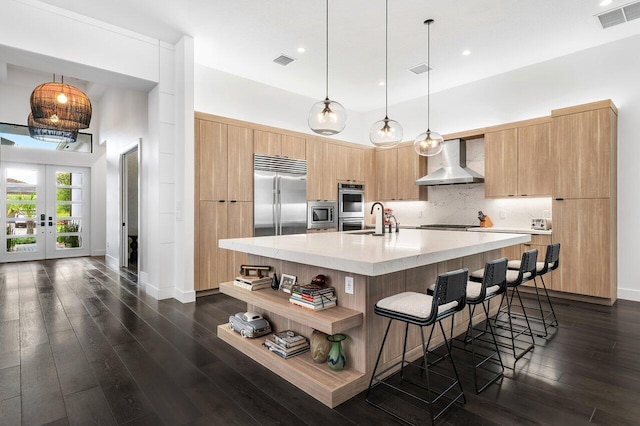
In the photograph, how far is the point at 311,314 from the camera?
229 centimetres

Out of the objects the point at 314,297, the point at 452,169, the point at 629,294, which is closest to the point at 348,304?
the point at 314,297

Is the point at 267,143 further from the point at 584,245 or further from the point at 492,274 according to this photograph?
the point at 584,245

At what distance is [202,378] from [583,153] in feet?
16.5

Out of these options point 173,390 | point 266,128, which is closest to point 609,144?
point 266,128

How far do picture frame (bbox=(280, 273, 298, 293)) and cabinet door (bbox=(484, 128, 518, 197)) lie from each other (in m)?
4.05

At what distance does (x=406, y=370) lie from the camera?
258 centimetres

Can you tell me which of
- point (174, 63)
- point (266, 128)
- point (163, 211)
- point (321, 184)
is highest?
point (174, 63)

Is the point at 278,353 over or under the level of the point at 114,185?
under

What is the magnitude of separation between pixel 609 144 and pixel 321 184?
411 cm

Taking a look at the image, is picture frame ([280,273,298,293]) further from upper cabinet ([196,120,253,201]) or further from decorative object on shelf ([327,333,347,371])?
upper cabinet ([196,120,253,201])

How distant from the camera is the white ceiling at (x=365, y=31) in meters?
3.76

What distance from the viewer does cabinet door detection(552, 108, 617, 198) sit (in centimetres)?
426

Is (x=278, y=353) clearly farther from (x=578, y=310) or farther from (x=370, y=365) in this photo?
(x=578, y=310)

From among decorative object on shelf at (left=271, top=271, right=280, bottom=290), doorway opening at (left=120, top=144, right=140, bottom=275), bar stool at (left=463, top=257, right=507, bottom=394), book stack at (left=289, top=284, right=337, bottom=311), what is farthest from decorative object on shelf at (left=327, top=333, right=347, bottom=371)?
doorway opening at (left=120, top=144, right=140, bottom=275)
